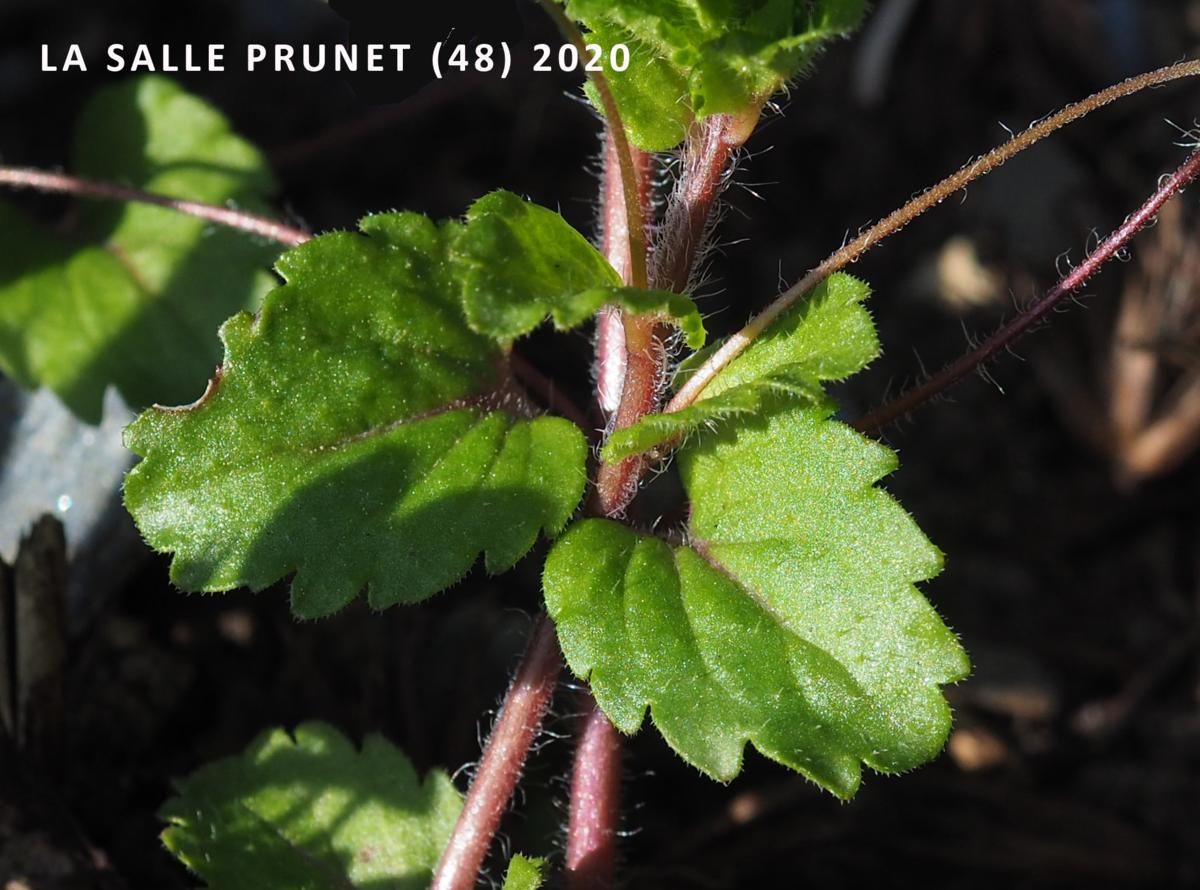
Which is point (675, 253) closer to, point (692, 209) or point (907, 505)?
point (692, 209)

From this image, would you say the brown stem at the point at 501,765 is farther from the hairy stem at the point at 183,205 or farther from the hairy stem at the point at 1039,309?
the hairy stem at the point at 183,205

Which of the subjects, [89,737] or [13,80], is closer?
[89,737]

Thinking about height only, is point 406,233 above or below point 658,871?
above

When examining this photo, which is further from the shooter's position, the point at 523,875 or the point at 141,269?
the point at 141,269

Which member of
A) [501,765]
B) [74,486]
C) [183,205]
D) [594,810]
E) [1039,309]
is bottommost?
[594,810]

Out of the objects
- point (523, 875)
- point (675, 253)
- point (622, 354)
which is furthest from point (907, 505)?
point (523, 875)

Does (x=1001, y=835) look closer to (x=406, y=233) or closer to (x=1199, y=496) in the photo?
(x=1199, y=496)

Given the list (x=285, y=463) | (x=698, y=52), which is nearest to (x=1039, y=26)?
(x=698, y=52)
